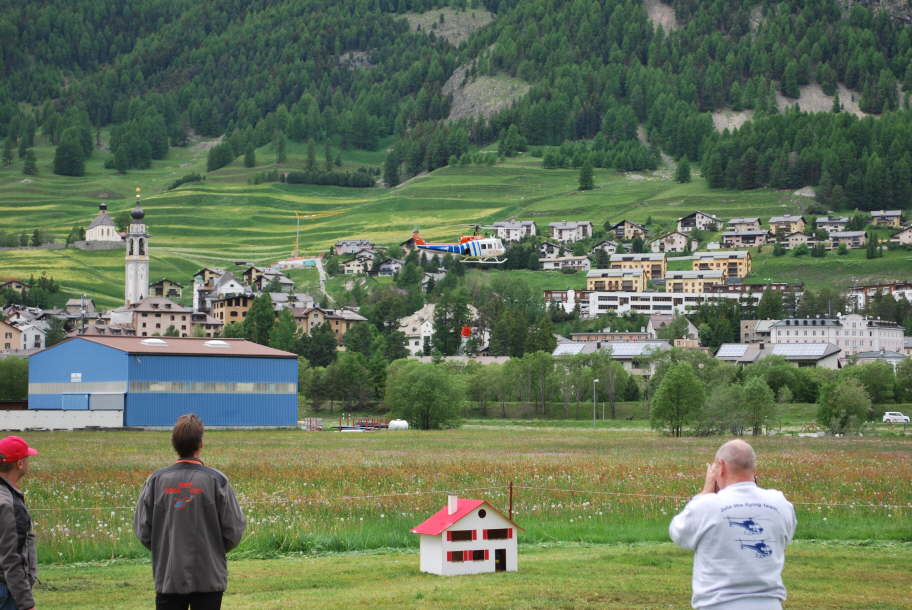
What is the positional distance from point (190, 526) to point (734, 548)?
187 inches

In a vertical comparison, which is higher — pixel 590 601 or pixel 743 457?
pixel 743 457

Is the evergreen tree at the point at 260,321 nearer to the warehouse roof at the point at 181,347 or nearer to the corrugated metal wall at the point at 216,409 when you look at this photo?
the warehouse roof at the point at 181,347

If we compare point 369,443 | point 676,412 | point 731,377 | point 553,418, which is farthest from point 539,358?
point 369,443

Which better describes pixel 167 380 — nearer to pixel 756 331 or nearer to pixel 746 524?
pixel 746 524

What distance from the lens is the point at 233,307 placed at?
186 meters

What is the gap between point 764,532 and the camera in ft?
31.0

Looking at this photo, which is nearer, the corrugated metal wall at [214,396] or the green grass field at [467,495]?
the green grass field at [467,495]

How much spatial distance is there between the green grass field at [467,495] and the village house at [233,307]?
13678 cm

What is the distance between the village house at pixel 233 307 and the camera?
18562 cm

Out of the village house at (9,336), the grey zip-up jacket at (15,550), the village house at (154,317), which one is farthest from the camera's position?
the village house at (154,317)

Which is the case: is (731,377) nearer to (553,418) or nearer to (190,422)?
(553,418)

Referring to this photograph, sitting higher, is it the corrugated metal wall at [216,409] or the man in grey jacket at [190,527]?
the man in grey jacket at [190,527]

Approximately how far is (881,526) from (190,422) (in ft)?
63.6

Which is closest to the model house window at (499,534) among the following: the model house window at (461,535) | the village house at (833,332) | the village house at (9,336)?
the model house window at (461,535)
